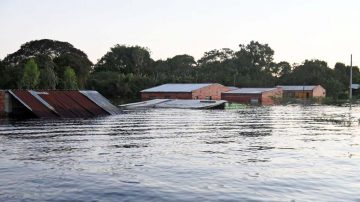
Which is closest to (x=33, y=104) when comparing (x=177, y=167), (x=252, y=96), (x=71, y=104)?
(x=71, y=104)

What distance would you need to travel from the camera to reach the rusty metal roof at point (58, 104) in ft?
135

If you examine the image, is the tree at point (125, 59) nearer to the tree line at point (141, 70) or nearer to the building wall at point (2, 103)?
the tree line at point (141, 70)

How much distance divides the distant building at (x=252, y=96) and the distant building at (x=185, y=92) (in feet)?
9.13

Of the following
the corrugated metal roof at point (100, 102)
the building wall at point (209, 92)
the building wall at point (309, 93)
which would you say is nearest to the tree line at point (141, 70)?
the building wall at point (309, 93)

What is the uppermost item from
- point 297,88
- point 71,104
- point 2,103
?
point 297,88

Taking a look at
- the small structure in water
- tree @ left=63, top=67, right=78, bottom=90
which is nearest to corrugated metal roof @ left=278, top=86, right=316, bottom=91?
the small structure in water

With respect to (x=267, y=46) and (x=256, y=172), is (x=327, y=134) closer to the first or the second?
(x=256, y=172)

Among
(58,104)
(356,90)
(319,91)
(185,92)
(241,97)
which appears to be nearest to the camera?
(58,104)

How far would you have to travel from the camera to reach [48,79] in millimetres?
68562

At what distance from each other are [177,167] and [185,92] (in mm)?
64726

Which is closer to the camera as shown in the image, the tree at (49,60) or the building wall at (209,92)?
the tree at (49,60)

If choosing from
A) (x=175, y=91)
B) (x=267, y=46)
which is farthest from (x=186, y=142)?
(x=267, y=46)

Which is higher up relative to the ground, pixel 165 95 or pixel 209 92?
pixel 209 92

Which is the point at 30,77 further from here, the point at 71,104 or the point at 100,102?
the point at 71,104
